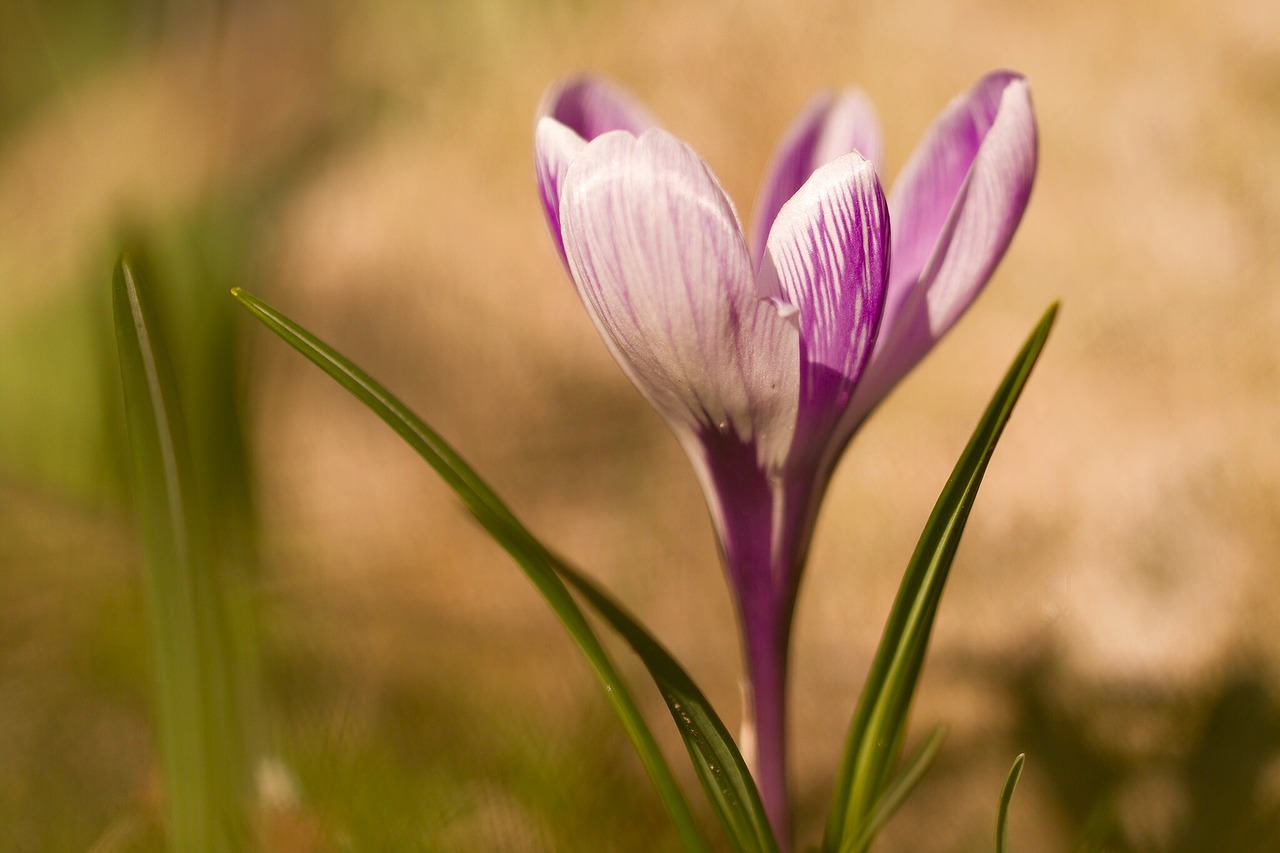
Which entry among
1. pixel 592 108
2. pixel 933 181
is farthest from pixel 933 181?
pixel 592 108

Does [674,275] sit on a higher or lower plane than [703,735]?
higher

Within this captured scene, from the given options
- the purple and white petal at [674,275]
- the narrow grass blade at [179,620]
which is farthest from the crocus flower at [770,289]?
the narrow grass blade at [179,620]

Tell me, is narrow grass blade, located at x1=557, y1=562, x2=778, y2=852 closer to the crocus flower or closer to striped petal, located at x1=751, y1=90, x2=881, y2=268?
the crocus flower

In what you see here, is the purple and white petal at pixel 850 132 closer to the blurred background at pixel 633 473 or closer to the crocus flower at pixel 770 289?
the crocus flower at pixel 770 289

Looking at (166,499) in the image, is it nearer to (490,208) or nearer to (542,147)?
(542,147)

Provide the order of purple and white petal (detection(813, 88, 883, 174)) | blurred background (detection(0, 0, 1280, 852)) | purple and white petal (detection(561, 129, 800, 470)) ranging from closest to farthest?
1. purple and white petal (detection(561, 129, 800, 470))
2. purple and white petal (detection(813, 88, 883, 174))
3. blurred background (detection(0, 0, 1280, 852))

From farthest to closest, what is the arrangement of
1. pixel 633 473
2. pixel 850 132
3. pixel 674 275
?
1. pixel 633 473
2. pixel 850 132
3. pixel 674 275

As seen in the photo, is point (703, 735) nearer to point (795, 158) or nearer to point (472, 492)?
point (472, 492)

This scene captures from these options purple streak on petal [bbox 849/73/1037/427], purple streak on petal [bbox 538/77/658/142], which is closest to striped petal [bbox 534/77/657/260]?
purple streak on petal [bbox 538/77/658/142]
